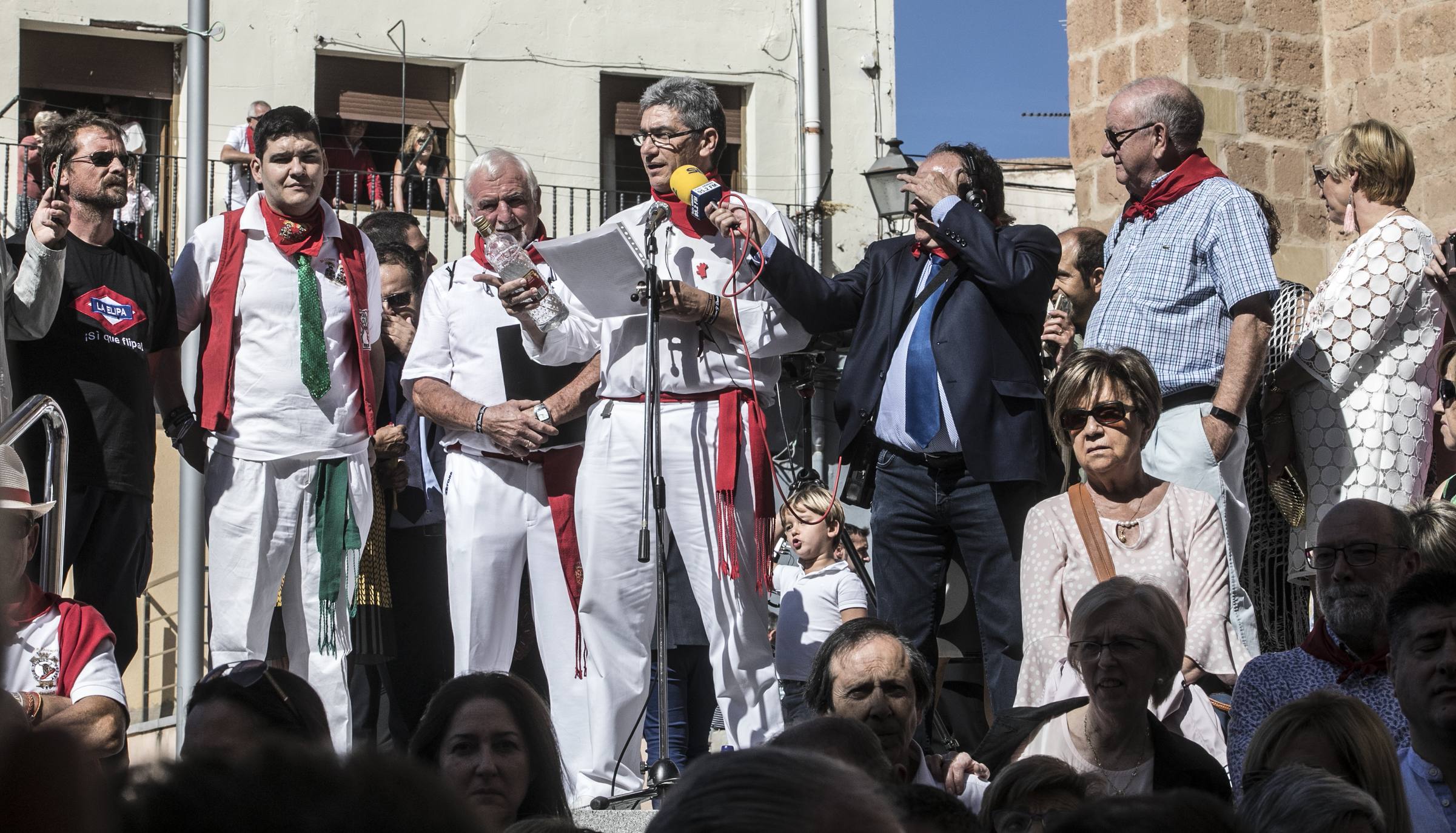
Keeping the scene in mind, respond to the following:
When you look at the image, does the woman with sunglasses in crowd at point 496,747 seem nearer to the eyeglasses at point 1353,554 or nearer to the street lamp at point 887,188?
the eyeglasses at point 1353,554

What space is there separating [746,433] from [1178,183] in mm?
1585

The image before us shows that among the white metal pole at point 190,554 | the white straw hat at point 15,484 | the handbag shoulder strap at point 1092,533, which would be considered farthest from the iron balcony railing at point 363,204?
the handbag shoulder strap at point 1092,533

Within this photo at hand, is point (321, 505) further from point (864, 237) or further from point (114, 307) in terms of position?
point (864, 237)

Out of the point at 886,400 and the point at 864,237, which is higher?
the point at 864,237

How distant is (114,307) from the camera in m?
5.28

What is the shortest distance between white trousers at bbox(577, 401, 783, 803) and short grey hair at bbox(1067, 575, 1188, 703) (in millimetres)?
1224

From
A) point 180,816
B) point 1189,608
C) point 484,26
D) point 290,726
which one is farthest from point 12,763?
point 484,26

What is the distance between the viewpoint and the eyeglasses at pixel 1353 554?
4496mm

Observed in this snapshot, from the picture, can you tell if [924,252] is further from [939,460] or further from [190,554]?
[190,554]

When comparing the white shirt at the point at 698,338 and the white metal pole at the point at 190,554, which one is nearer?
the white shirt at the point at 698,338

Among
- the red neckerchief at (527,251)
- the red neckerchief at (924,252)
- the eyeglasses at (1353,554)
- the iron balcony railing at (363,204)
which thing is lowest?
the eyeglasses at (1353,554)

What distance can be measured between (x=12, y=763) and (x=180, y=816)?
22cm

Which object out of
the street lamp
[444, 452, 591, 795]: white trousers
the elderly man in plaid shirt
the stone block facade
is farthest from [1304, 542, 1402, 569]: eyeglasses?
the street lamp

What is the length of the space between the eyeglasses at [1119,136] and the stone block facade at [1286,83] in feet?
8.52
